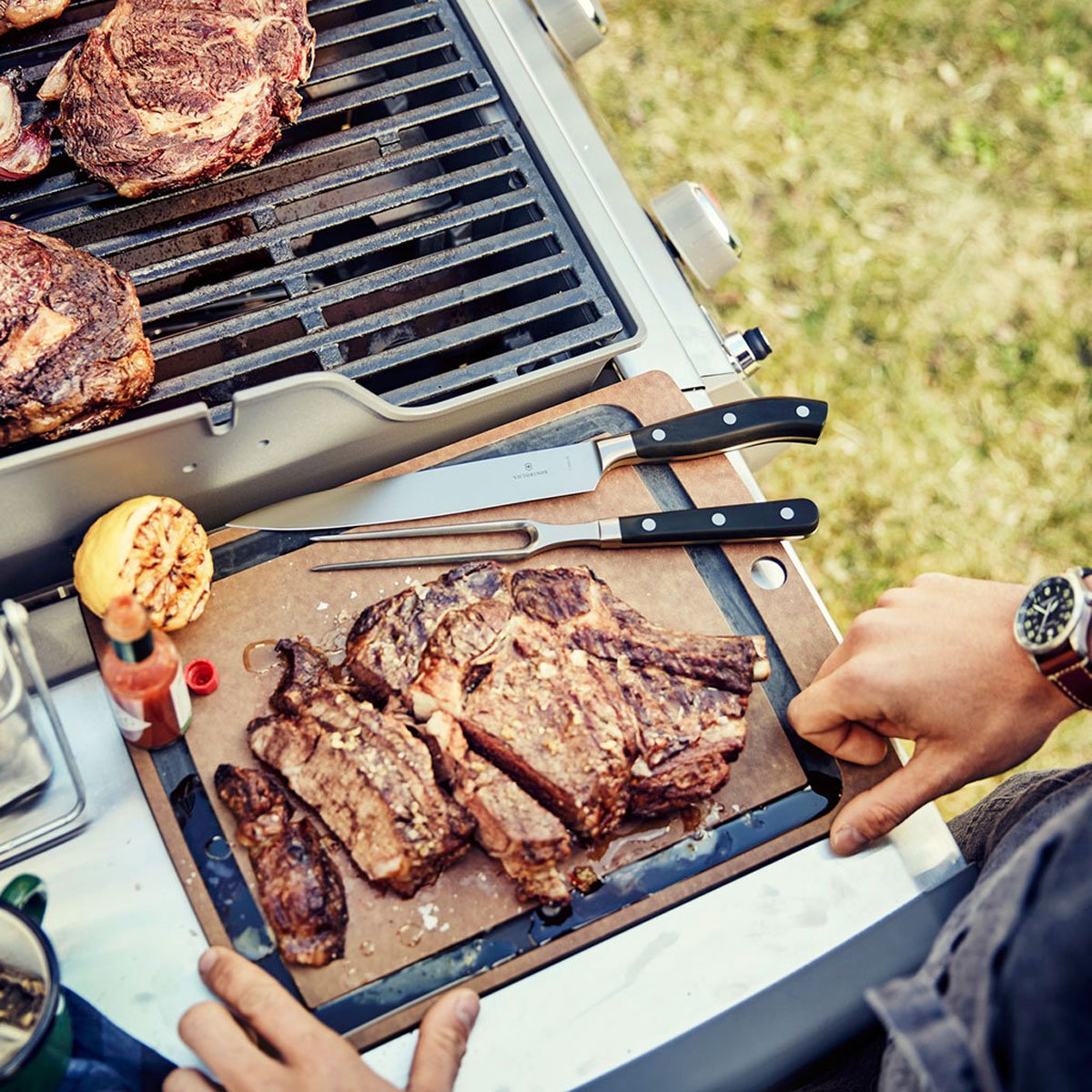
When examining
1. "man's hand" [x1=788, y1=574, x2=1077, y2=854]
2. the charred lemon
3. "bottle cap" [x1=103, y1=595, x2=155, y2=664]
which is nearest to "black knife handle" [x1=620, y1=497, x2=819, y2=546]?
"man's hand" [x1=788, y1=574, x2=1077, y2=854]

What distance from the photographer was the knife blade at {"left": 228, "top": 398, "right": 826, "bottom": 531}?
1908 millimetres

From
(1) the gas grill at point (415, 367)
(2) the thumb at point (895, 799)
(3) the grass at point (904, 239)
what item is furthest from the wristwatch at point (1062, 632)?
(3) the grass at point (904, 239)

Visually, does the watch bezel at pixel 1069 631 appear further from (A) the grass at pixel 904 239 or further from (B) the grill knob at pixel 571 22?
(A) the grass at pixel 904 239

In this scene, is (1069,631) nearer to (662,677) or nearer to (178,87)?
(662,677)

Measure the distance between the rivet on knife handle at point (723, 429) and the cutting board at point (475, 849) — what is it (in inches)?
2.1

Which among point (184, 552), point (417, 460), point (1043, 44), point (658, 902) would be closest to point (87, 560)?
point (184, 552)

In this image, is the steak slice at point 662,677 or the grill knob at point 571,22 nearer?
the steak slice at point 662,677

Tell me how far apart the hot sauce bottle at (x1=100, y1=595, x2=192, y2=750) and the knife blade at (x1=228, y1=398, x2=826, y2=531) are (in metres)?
0.39

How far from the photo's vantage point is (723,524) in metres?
1.95

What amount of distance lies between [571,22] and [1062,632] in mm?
1720

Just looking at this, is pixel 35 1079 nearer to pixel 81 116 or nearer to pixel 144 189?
pixel 144 189

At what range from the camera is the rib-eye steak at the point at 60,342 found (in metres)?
1.66

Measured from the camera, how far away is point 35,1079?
4.28 ft

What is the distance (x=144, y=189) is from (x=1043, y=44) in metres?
4.16
